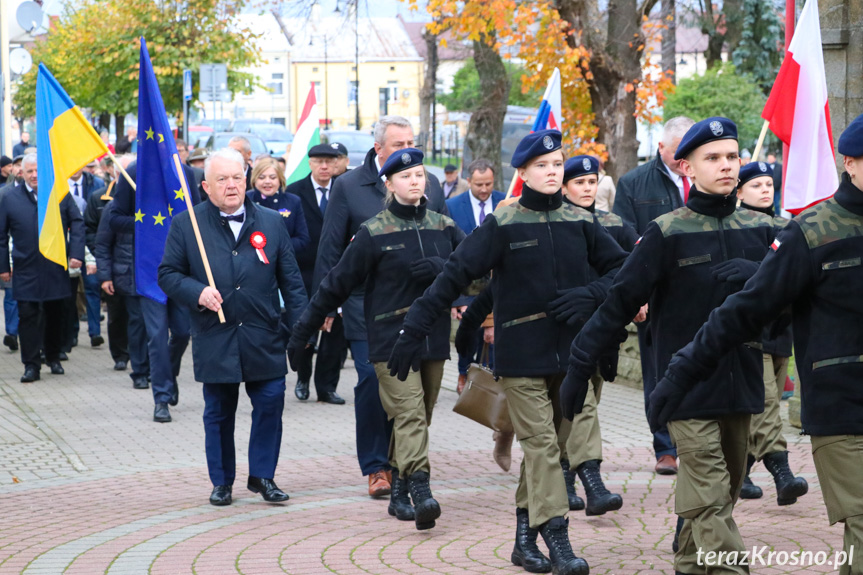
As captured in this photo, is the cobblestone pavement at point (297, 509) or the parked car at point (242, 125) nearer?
the cobblestone pavement at point (297, 509)

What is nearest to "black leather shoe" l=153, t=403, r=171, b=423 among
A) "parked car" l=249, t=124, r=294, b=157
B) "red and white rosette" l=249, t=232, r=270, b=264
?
"red and white rosette" l=249, t=232, r=270, b=264

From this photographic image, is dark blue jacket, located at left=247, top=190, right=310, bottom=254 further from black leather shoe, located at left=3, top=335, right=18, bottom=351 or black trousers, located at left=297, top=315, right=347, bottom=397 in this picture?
black leather shoe, located at left=3, top=335, right=18, bottom=351

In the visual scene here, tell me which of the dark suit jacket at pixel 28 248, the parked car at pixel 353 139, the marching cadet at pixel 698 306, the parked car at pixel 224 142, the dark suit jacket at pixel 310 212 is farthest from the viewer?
the parked car at pixel 353 139

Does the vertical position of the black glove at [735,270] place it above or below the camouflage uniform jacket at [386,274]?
above

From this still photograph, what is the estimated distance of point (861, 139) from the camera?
12.8 ft

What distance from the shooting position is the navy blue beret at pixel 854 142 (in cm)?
390

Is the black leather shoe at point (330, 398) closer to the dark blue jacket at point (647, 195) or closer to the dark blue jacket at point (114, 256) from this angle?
the dark blue jacket at point (114, 256)

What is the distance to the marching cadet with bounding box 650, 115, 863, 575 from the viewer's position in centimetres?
393

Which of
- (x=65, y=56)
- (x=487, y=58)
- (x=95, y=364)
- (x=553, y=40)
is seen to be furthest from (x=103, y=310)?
(x=65, y=56)

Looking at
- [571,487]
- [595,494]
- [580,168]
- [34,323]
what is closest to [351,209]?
[580,168]

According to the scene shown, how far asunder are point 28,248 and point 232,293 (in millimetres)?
5789

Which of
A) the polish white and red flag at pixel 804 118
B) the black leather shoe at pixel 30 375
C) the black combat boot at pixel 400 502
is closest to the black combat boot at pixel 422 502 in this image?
the black combat boot at pixel 400 502

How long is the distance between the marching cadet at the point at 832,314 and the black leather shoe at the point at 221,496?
397cm

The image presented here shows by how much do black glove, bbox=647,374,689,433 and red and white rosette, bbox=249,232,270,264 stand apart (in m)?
3.25
